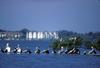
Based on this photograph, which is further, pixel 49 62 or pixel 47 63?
pixel 49 62

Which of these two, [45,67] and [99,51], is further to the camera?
[99,51]

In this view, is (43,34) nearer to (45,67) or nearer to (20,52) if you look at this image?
(20,52)

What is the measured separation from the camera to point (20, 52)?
4931cm

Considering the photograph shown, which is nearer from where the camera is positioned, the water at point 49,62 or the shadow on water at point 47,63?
the shadow on water at point 47,63

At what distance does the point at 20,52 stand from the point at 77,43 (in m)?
6.30

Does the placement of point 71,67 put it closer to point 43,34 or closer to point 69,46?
point 69,46

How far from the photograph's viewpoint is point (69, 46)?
162ft

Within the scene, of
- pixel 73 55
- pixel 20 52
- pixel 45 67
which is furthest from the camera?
pixel 20 52

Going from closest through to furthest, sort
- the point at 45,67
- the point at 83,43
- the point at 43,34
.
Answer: the point at 45,67
the point at 83,43
the point at 43,34

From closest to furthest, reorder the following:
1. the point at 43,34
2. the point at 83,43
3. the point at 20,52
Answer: the point at 20,52, the point at 83,43, the point at 43,34

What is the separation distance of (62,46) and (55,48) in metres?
1.02

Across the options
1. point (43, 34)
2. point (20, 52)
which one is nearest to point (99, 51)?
point (20, 52)

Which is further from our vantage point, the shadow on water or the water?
the water

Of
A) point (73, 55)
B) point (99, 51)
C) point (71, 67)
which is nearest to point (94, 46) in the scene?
point (99, 51)
